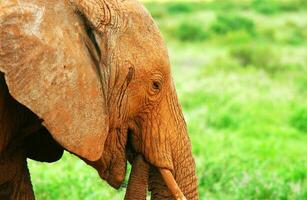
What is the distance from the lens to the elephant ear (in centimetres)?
324

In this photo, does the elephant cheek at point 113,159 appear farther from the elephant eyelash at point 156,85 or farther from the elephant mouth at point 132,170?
the elephant eyelash at point 156,85

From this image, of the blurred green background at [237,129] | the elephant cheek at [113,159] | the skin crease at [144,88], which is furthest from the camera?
the blurred green background at [237,129]

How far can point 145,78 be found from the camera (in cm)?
360

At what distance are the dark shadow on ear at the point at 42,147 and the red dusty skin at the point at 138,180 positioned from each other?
0.42m

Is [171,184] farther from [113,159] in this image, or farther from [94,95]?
[94,95]

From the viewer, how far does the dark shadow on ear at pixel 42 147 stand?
385 cm

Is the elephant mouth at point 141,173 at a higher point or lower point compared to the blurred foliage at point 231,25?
higher

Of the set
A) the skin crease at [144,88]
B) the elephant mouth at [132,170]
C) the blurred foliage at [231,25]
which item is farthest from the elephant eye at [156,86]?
the blurred foliage at [231,25]

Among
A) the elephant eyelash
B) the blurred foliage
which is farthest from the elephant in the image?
the blurred foliage

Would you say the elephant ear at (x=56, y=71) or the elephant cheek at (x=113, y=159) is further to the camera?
the elephant cheek at (x=113, y=159)

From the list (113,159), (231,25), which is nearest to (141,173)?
(113,159)

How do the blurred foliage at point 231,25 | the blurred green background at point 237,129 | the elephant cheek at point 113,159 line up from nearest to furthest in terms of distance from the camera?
the elephant cheek at point 113,159
the blurred green background at point 237,129
the blurred foliage at point 231,25

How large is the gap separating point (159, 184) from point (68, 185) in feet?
8.54

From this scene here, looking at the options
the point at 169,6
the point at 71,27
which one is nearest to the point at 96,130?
the point at 71,27
